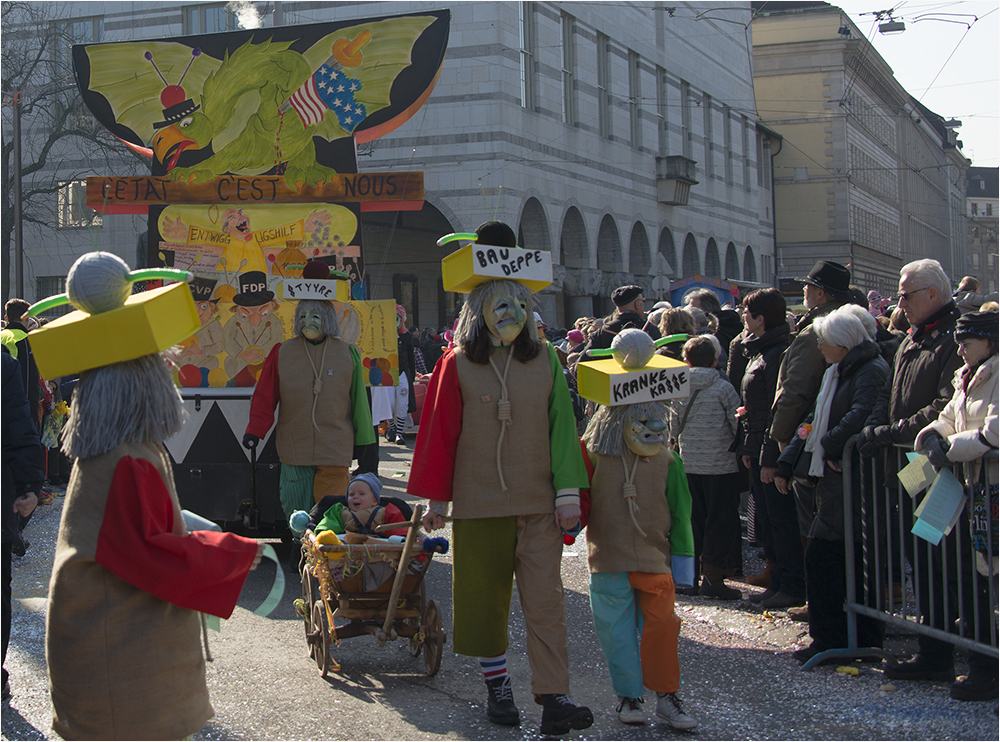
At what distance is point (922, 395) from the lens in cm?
463

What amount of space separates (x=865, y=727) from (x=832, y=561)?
1.10m

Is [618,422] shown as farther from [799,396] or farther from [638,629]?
[799,396]

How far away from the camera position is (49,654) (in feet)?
9.33

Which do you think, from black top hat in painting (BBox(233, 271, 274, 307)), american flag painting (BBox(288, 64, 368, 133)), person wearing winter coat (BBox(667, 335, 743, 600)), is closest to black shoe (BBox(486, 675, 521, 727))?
person wearing winter coat (BBox(667, 335, 743, 600))

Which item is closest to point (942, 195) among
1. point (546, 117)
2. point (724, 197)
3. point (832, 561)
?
point (724, 197)

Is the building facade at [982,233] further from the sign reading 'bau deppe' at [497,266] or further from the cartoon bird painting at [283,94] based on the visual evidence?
the sign reading 'bau deppe' at [497,266]

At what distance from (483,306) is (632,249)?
2940cm

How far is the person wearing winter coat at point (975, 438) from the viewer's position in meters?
4.08

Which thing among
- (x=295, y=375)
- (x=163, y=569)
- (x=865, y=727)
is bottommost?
(x=865, y=727)

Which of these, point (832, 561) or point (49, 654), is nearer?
point (49, 654)

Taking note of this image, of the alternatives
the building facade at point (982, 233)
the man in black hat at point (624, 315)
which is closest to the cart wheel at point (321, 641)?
the man in black hat at point (624, 315)

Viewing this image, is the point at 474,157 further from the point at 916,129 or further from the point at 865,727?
the point at 916,129

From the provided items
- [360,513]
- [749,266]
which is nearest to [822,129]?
[749,266]

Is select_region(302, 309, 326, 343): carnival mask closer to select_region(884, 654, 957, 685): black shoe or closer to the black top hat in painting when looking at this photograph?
the black top hat in painting
